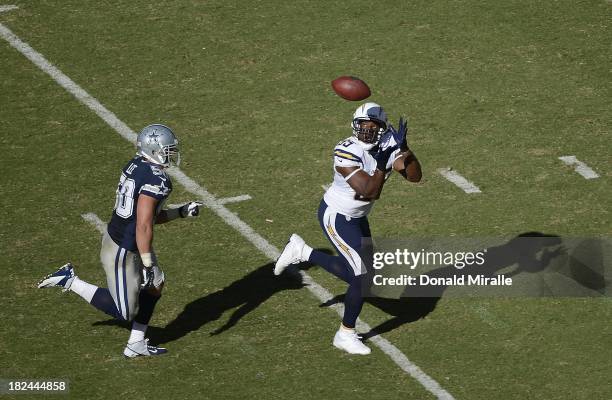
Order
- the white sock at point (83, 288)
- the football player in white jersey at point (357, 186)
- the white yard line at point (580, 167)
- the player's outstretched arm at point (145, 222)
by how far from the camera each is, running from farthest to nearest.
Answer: the white yard line at point (580, 167)
the white sock at point (83, 288)
the football player in white jersey at point (357, 186)
the player's outstretched arm at point (145, 222)

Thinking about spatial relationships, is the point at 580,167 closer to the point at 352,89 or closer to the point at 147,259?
the point at 352,89

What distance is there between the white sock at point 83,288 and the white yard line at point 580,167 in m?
5.92

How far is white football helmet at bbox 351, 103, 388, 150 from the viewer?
10648mm

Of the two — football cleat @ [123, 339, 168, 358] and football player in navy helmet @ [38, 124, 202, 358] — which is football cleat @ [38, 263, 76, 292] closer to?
football player in navy helmet @ [38, 124, 202, 358]

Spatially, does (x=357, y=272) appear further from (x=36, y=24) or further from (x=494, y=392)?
(x=36, y=24)

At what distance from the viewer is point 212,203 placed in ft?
43.7

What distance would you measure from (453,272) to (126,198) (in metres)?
3.61

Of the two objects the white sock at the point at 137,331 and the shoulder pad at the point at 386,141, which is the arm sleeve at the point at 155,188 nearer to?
the white sock at the point at 137,331

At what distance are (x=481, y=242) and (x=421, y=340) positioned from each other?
194 cm

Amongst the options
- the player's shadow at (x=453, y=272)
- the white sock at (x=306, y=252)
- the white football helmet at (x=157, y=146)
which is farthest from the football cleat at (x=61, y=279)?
the player's shadow at (x=453, y=272)

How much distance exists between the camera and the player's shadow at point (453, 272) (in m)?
11.5

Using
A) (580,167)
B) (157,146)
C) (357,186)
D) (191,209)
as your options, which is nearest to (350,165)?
(357,186)

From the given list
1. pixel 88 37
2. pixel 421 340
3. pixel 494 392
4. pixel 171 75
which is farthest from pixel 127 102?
pixel 494 392

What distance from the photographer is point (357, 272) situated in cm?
1079
